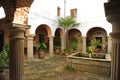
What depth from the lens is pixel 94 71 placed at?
8.41 meters

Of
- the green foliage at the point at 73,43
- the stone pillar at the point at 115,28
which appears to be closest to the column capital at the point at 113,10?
the stone pillar at the point at 115,28

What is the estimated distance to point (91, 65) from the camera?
8.54 m

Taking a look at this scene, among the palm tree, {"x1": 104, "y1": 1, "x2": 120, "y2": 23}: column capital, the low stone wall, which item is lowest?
the low stone wall

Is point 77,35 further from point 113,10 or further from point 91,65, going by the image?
point 113,10

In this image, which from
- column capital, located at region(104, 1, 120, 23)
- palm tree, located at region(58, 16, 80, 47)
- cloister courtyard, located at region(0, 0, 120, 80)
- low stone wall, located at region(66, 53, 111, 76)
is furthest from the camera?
palm tree, located at region(58, 16, 80, 47)

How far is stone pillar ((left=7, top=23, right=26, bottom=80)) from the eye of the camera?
12.0 feet

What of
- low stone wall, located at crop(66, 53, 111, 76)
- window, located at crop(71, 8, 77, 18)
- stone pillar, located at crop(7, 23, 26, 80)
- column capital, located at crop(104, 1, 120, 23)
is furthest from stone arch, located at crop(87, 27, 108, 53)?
column capital, located at crop(104, 1, 120, 23)

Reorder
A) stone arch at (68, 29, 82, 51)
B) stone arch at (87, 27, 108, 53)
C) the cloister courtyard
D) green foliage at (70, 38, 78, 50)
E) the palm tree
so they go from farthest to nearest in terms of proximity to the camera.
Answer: stone arch at (68, 29, 82, 51) → green foliage at (70, 38, 78, 50) → stone arch at (87, 27, 108, 53) → the palm tree → the cloister courtyard

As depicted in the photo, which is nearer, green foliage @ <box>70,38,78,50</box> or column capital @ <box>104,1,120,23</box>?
column capital @ <box>104,1,120,23</box>

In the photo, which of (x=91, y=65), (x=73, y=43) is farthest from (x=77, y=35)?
(x=91, y=65)

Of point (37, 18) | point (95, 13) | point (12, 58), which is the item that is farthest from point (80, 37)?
point (12, 58)

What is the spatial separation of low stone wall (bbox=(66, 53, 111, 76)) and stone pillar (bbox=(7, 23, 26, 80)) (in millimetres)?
5489

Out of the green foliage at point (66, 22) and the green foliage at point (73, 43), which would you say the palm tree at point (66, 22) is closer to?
the green foliage at point (66, 22)

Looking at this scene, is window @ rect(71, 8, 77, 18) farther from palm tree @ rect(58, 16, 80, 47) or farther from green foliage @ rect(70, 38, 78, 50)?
green foliage @ rect(70, 38, 78, 50)
